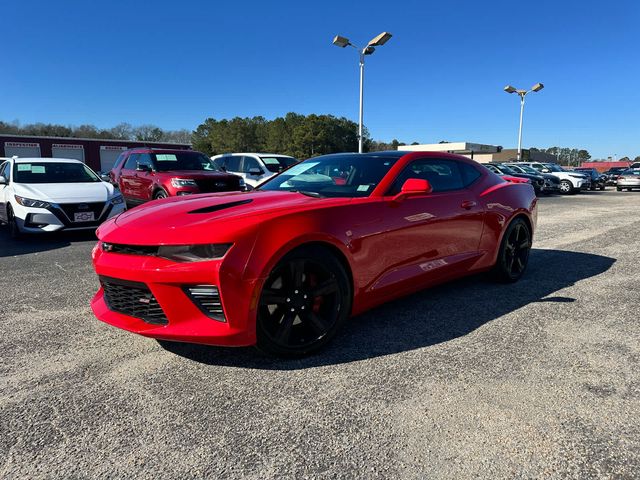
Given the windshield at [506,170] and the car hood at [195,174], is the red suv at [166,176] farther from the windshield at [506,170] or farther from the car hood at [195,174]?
the windshield at [506,170]

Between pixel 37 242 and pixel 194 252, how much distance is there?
6.08m

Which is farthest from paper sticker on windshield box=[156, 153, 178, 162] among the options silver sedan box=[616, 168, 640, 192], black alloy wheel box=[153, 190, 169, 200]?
silver sedan box=[616, 168, 640, 192]

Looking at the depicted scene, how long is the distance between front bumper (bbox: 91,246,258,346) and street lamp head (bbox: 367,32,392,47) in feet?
58.5

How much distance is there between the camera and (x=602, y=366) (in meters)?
2.85

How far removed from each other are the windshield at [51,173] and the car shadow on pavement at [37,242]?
100 cm

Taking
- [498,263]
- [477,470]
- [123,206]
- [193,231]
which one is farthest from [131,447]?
[123,206]

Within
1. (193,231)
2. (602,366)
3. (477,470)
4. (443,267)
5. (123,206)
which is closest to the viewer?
(477,470)

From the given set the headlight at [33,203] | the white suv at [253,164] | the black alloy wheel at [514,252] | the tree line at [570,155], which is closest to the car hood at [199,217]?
the black alloy wheel at [514,252]

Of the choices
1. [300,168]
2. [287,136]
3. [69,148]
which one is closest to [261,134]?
[287,136]

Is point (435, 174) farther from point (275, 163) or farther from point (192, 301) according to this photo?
point (275, 163)

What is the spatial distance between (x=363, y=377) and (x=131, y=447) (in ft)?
4.22

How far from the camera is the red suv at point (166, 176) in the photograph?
368 inches

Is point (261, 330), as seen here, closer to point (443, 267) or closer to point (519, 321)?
point (443, 267)

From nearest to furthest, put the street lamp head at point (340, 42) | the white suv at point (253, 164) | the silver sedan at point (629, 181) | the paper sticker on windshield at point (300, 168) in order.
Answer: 1. the paper sticker on windshield at point (300, 168)
2. the white suv at point (253, 164)
3. the street lamp head at point (340, 42)
4. the silver sedan at point (629, 181)
